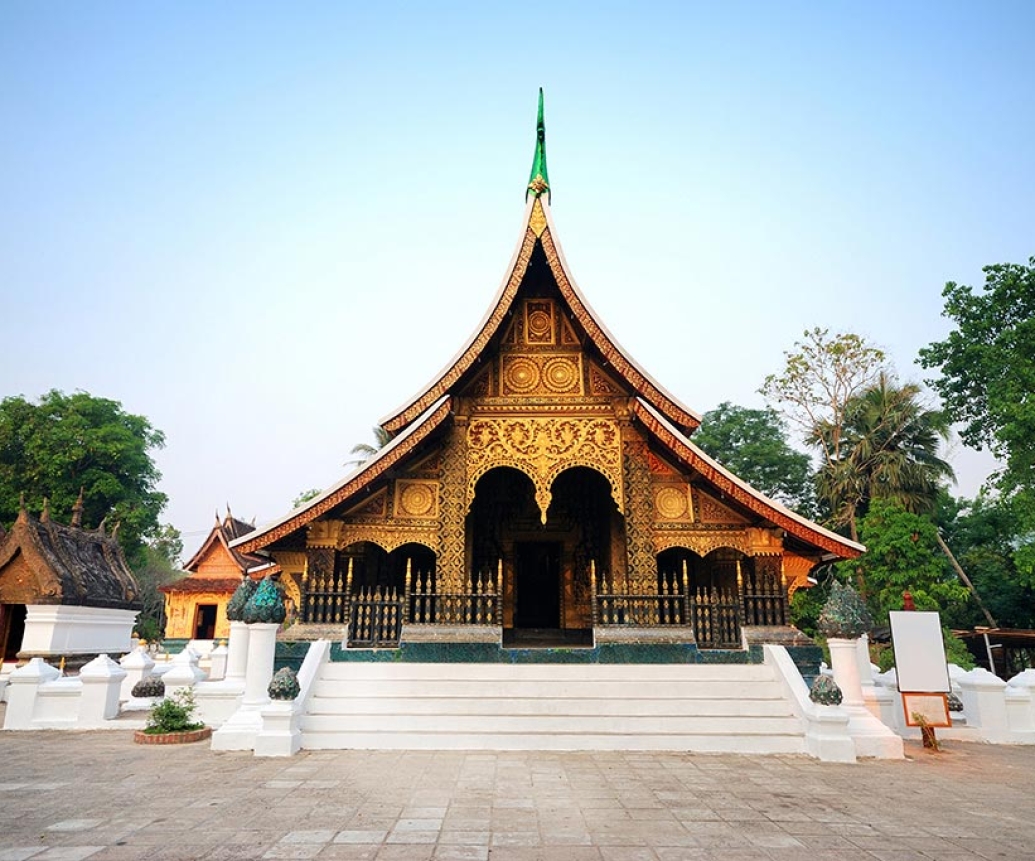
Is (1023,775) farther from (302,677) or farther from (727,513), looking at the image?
(302,677)

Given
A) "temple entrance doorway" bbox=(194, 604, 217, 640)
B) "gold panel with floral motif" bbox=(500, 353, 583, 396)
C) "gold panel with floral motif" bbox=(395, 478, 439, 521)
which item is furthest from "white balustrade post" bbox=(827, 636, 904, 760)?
"temple entrance doorway" bbox=(194, 604, 217, 640)

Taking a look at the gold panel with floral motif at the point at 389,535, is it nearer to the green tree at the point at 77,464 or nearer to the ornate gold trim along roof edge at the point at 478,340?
the ornate gold trim along roof edge at the point at 478,340

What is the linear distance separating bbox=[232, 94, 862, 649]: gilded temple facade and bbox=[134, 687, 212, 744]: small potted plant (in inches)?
71.4

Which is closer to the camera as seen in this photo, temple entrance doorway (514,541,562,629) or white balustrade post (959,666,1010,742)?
white balustrade post (959,666,1010,742)

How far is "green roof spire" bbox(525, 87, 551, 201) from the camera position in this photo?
1035 cm

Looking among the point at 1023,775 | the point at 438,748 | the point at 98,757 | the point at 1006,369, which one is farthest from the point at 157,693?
the point at 1006,369

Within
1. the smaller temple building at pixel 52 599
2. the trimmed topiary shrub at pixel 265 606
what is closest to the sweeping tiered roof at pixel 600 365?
the trimmed topiary shrub at pixel 265 606

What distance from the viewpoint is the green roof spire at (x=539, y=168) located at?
1035cm

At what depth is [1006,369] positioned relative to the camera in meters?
18.0

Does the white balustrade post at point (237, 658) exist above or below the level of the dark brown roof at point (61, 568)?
below

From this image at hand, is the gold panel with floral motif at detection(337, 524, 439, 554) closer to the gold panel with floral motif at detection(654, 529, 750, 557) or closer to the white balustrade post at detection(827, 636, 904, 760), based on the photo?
the gold panel with floral motif at detection(654, 529, 750, 557)

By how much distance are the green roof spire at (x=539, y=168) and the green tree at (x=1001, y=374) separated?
43.5ft

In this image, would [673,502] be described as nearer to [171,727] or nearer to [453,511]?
[453,511]

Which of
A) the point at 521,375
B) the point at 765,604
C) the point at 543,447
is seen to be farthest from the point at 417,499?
the point at 765,604
